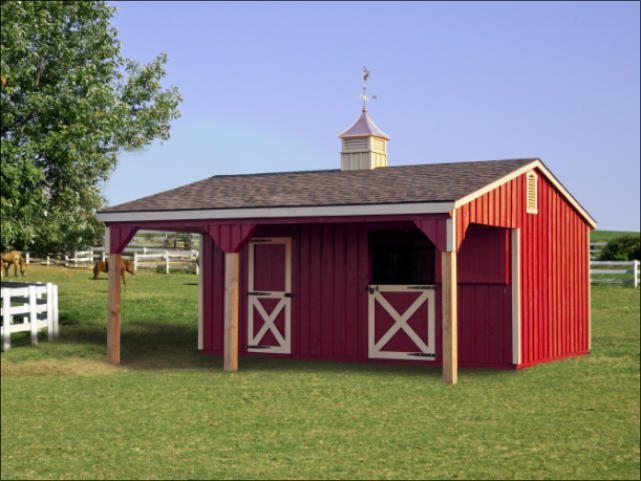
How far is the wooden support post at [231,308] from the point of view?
53.9 ft

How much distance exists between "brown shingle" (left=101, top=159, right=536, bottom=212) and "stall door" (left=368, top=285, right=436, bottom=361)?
6.54 ft

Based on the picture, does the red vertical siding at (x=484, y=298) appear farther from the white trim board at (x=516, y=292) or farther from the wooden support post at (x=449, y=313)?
the wooden support post at (x=449, y=313)

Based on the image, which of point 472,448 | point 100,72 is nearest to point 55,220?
point 100,72

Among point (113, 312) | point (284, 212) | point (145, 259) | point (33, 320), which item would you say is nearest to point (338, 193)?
point (284, 212)

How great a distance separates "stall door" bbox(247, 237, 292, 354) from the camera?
60.4 ft

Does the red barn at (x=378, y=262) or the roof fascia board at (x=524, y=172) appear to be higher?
the roof fascia board at (x=524, y=172)

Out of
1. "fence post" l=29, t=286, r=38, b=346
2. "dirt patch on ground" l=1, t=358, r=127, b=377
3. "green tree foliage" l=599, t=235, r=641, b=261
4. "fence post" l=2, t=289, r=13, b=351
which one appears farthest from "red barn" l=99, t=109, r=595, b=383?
"green tree foliage" l=599, t=235, r=641, b=261

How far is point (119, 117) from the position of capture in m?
23.8

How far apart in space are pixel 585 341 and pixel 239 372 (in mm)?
7765

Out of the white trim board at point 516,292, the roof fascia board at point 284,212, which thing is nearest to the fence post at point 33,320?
the roof fascia board at point 284,212

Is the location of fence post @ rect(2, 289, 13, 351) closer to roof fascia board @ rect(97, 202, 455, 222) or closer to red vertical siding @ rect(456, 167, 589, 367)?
roof fascia board @ rect(97, 202, 455, 222)

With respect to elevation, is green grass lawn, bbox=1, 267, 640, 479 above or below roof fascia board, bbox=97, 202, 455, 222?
below

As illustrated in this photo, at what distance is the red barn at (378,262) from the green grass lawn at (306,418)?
2.57 ft

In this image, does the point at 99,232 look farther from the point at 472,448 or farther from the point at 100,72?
the point at 472,448
